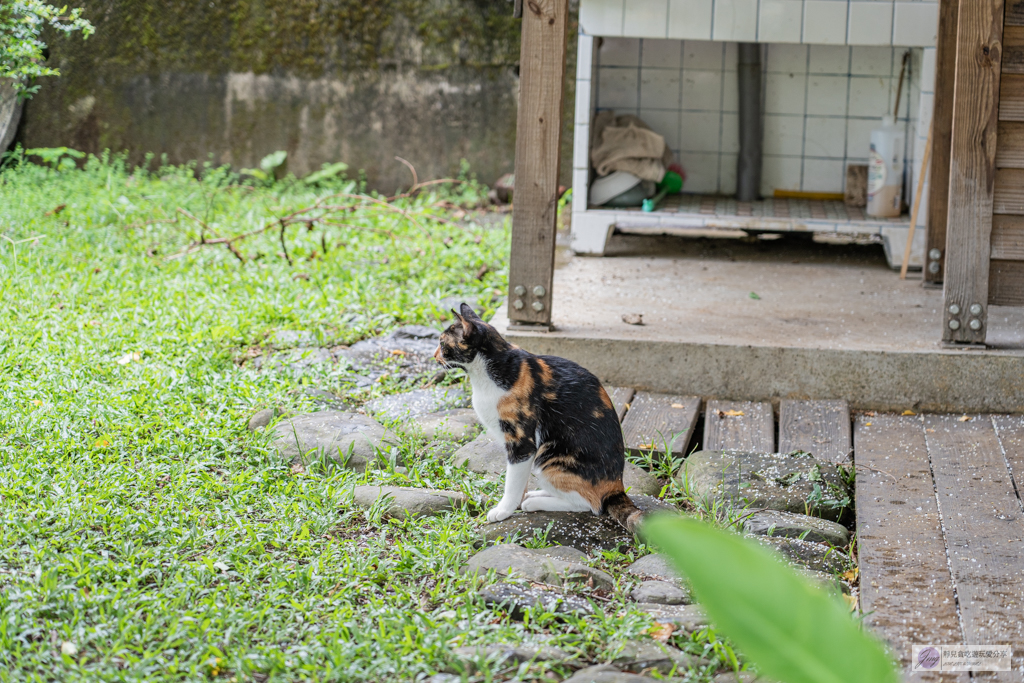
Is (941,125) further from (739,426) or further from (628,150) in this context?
(739,426)

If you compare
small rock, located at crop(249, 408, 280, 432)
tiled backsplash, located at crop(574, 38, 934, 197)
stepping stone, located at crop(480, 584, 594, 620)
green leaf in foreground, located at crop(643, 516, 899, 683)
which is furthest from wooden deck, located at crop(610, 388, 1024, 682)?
tiled backsplash, located at crop(574, 38, 934, 197)

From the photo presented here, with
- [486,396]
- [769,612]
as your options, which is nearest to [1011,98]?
[486,396]

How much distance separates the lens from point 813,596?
0.45 metres

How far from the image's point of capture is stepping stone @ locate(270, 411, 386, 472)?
2.88m

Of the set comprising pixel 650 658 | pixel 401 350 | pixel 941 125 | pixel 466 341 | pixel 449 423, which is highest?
pixel 941 125

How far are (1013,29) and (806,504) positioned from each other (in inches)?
73.2

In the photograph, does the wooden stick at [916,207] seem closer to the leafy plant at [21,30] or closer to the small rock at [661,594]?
the small rock at [661,594]

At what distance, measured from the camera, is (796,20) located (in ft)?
15.6

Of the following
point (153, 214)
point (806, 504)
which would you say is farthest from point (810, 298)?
point (153, 214)

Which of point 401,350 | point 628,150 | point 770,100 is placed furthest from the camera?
point 770,100

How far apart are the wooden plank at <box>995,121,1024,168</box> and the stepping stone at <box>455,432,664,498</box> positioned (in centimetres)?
167

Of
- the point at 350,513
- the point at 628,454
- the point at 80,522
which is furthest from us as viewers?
the point at 628,454

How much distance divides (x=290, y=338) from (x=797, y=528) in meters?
2.30

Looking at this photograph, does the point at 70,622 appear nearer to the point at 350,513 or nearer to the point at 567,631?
the point at 350,513
